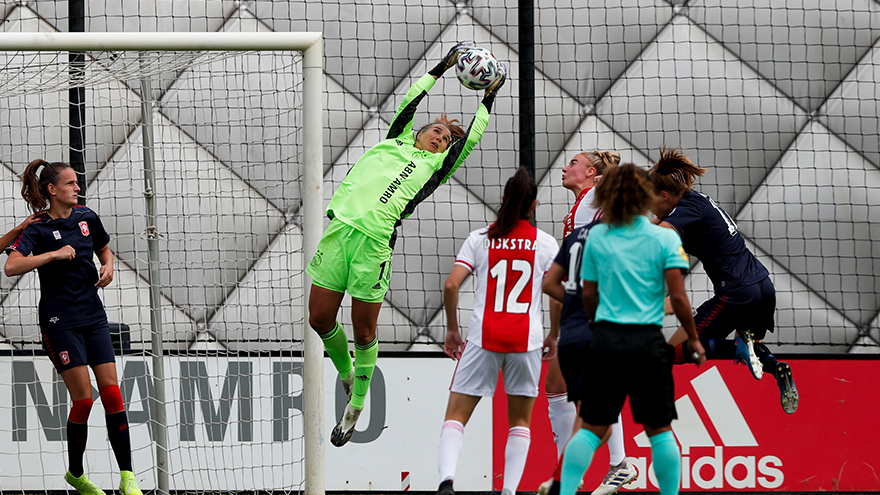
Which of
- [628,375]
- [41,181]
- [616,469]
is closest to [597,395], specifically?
[628,375]

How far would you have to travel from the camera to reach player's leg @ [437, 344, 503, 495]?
432cm

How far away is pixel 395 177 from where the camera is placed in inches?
198

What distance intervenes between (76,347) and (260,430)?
1.59m

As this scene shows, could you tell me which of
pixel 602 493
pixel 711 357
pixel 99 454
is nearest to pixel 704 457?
pixel 711 357

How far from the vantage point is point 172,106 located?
6.32 m

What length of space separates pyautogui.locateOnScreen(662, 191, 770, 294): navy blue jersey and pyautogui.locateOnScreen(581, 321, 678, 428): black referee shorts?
55.4 inches

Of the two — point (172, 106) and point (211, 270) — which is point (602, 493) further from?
point (172, 106)

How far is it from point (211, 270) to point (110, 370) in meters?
1.38

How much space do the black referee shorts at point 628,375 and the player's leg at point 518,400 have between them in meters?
0.59

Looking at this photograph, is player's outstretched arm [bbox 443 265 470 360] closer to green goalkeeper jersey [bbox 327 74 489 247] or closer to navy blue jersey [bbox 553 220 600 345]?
navy blue jersey [bbox 553 220 600 345]

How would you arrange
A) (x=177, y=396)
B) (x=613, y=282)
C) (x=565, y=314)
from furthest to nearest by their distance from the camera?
(x=177, y=396), (x=565, y=314), (x=613, y=282)

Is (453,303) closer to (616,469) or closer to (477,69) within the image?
(477,69)

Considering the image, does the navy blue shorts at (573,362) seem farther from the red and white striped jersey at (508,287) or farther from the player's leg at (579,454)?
the player's leg at (579,454)

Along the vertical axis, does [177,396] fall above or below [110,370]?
below
